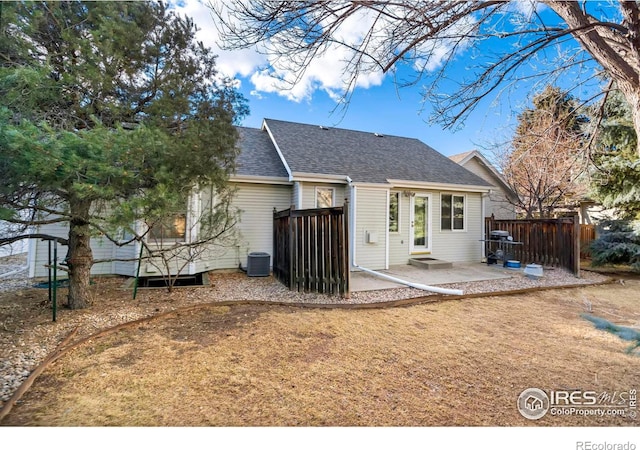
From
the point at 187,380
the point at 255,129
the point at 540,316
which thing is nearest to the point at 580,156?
the point at 540,316

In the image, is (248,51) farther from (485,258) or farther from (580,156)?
(485,258)

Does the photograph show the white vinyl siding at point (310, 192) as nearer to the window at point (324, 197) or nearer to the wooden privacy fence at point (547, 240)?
the window at point (324, 197)

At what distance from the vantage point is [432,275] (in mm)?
8055

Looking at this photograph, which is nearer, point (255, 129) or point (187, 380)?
point (187, 380)

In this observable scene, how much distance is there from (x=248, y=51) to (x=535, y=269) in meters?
8.71

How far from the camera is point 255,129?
12.0 m

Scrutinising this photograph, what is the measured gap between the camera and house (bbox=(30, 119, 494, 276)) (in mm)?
8305

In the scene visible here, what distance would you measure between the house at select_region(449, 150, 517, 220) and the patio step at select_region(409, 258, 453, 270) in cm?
678

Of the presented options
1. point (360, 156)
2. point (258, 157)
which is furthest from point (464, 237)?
point (258, 157)

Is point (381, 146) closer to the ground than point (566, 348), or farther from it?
farther from it

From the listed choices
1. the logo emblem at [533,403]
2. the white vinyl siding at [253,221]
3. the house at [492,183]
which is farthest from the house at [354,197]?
the logo emblem at [533,403]

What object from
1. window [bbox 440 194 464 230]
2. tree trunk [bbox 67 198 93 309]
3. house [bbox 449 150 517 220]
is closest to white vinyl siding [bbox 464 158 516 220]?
house [bbox 449 150 517 220]
